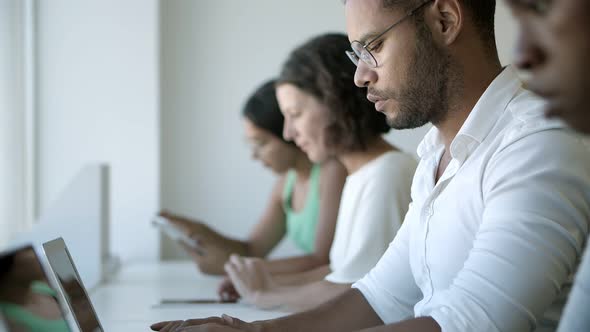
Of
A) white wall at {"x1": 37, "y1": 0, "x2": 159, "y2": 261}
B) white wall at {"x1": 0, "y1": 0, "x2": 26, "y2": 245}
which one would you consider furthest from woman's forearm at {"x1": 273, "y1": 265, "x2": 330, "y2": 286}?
white wall at {"x1": 0, "y1": 0, "x2": 26, "y2": 245}

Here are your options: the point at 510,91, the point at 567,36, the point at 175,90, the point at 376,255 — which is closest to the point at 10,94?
the point at 175,90

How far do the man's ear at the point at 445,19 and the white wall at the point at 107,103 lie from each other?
2.05 metres

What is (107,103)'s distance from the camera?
307 cm

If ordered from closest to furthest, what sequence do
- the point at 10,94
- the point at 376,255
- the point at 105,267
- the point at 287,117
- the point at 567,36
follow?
the point at 567,36 < the point at 376,255 < the point at 287,117 < the point at 105,267 < the point at 10,94

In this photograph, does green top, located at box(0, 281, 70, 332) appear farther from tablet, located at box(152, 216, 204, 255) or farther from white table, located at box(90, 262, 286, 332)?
tablet, located at box(152, 216, 204, 255)

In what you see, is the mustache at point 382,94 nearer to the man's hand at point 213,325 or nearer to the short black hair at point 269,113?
the man's hand at point 213,325

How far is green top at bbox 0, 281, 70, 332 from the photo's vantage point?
0.93 meters

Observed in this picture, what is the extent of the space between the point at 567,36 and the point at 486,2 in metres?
0.62

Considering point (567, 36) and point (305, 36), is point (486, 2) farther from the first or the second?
point (305, 36)

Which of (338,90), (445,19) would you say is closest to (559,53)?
(445,19)

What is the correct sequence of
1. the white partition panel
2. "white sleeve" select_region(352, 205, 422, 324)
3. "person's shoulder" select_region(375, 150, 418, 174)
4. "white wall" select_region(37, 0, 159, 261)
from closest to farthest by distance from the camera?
"white sleeve" select_region(352, 205, 422, 324)
"person's shoulder" select_region(375, 150, 418, 174)
the white partition panel
"white wall" select_region(37, 0, 159, 261)

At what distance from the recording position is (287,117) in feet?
7.09

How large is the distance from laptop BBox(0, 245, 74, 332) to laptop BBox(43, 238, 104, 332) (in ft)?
0.12

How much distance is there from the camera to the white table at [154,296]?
1.61 metres
